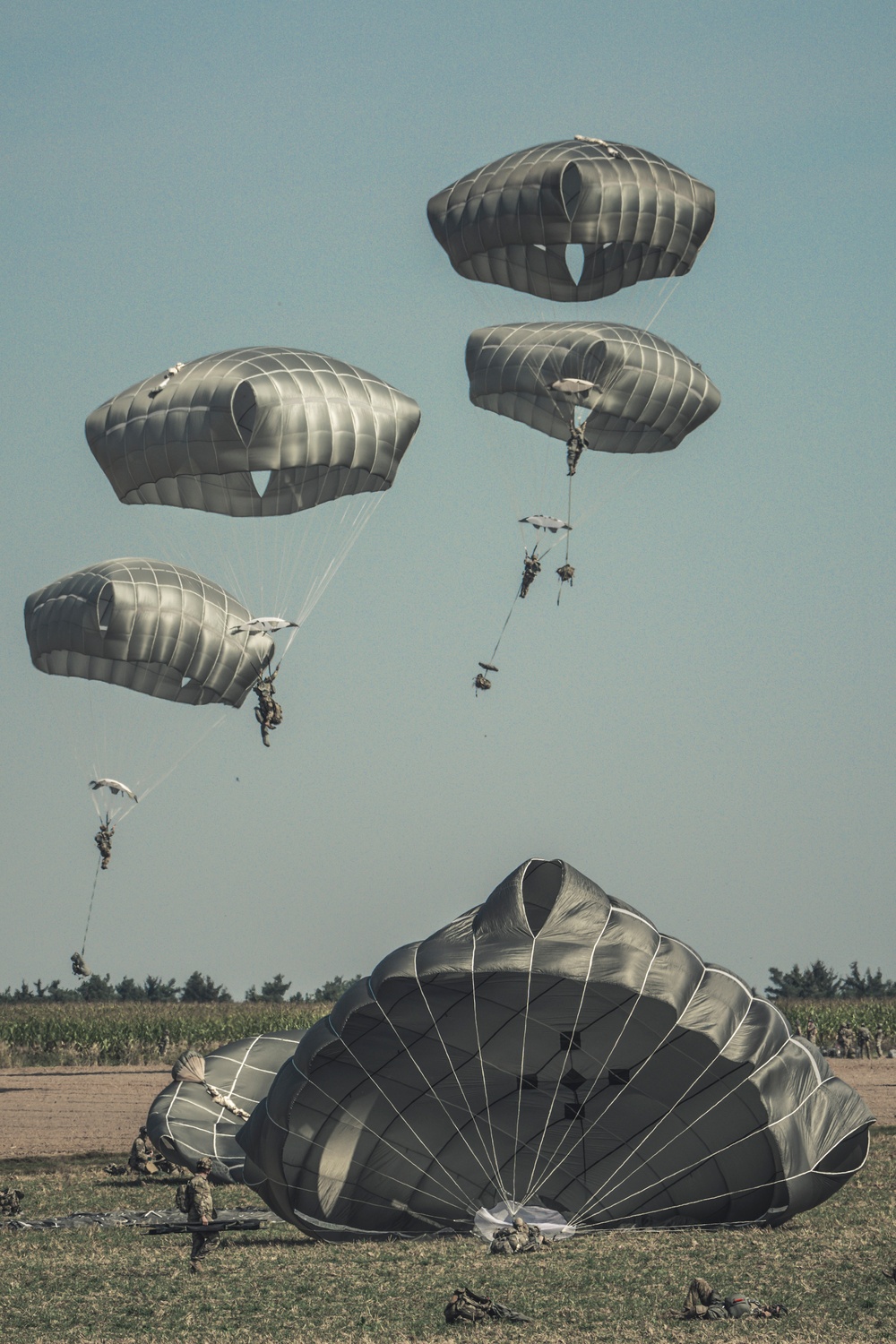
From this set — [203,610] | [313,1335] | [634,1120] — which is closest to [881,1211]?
[634,1120]

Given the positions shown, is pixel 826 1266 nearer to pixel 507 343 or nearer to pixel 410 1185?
pixel 410 1185

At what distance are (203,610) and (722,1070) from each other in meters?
14.9

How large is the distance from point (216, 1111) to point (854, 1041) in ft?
82.6

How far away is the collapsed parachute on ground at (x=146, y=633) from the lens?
95.7 feet

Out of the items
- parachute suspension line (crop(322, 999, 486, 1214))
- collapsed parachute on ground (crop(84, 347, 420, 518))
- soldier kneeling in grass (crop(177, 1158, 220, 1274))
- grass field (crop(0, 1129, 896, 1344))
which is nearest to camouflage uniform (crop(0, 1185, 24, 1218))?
grass field (crop(0, 1129, 896, 1344))

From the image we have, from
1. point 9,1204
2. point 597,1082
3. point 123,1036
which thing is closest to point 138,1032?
point 123,1036

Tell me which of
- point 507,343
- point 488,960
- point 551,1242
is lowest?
point 551,1242

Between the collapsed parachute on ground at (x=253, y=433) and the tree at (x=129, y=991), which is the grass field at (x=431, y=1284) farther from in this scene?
the tree at (x=129, y=991)

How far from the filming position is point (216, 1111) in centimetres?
2300

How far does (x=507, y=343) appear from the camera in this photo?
31859mm

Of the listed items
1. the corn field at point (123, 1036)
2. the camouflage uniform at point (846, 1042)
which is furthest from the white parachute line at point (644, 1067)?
the camouflage uniform at point (846, 1042)

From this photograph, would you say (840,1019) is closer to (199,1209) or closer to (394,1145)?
(394,1145)

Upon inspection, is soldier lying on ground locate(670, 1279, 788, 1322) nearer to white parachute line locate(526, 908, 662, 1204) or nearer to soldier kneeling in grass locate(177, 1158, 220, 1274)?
white parachute line locate(526, 908, 662, 1204)

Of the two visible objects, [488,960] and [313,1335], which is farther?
[488,960]
